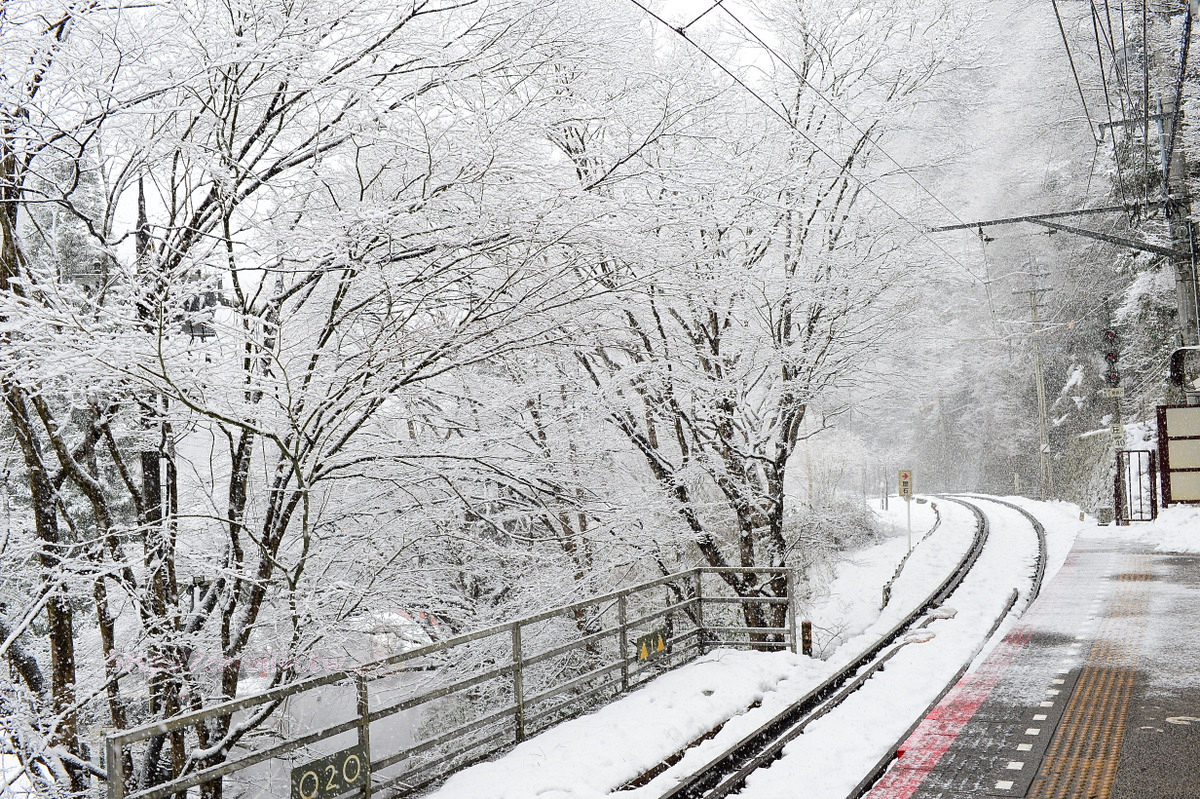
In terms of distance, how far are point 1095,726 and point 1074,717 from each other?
27 cm

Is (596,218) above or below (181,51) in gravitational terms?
below

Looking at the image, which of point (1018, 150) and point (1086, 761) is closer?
point (1086, 761)

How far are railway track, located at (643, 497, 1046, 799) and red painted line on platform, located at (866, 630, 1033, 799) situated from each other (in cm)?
15

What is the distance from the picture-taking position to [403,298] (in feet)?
20.1

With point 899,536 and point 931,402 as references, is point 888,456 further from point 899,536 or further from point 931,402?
point 899,536

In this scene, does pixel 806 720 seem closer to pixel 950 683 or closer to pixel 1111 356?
pixel 950 683

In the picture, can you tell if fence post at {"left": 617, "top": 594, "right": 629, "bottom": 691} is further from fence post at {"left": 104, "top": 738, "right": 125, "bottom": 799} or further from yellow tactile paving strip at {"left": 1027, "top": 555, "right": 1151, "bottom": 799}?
fence post at {"left": 104, "top": 738, "right": 125, "bottom": 799}

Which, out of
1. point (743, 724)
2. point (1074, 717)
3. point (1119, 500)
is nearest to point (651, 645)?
point (743, 724)

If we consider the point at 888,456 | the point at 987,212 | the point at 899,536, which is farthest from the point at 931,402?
the point at 899,536

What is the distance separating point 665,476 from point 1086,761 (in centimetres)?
706

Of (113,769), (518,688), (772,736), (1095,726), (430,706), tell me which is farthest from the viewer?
(430,706)

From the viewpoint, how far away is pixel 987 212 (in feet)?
172

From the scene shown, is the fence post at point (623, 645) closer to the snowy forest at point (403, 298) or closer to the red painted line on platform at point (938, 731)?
the snowy forest at point (403, 298)

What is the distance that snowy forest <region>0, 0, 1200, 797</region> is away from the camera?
534 cm
